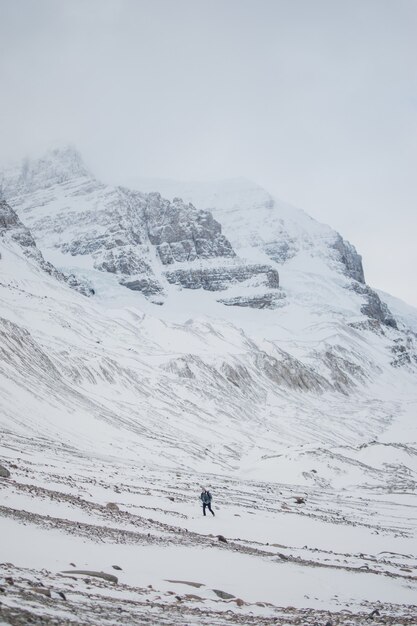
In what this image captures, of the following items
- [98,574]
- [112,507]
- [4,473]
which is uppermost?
[98,574]

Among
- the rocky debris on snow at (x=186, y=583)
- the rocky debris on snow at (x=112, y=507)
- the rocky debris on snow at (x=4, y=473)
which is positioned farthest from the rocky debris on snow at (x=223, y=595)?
the rocky debris on snow at (x=4, y=473)

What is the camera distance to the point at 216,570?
1872 cm

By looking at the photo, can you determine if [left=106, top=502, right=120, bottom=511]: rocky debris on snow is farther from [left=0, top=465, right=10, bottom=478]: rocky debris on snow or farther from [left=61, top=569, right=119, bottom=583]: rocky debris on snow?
[left=61, top=569, right=119, bottom=583]: rocky debris on snow

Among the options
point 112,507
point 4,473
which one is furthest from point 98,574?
point 4,473

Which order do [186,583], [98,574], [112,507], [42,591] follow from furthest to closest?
[112,507] → [186,583] → [98,574] → [42,591]

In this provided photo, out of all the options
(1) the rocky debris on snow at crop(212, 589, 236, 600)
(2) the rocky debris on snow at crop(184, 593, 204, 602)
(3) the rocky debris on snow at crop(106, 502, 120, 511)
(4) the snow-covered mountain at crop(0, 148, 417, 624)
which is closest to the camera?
(2) the rocky debris on snow at crop(184, 593, 204, 602)

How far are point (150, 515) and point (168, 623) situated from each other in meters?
17.5

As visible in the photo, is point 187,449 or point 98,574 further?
point 187,449

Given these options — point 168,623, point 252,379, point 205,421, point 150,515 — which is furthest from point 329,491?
point 252,379

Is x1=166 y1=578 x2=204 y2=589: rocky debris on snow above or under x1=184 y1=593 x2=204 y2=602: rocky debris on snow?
under

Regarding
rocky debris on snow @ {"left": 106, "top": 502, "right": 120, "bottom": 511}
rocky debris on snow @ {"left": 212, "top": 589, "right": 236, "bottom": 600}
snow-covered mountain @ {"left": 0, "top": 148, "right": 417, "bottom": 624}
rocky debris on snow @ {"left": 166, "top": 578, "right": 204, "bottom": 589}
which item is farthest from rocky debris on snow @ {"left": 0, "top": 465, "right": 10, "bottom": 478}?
rocky debris on snow @ {"left": 212, "top": 589, "right": 236, "bottom": 600}

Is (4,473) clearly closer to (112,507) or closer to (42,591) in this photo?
(112,507)

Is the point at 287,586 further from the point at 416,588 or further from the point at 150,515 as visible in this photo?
the point at 150,515

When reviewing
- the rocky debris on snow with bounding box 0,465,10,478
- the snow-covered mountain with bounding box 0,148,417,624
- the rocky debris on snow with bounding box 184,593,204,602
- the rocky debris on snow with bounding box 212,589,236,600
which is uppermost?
the rocky debris on snow with bounding box 184,593,204,602
